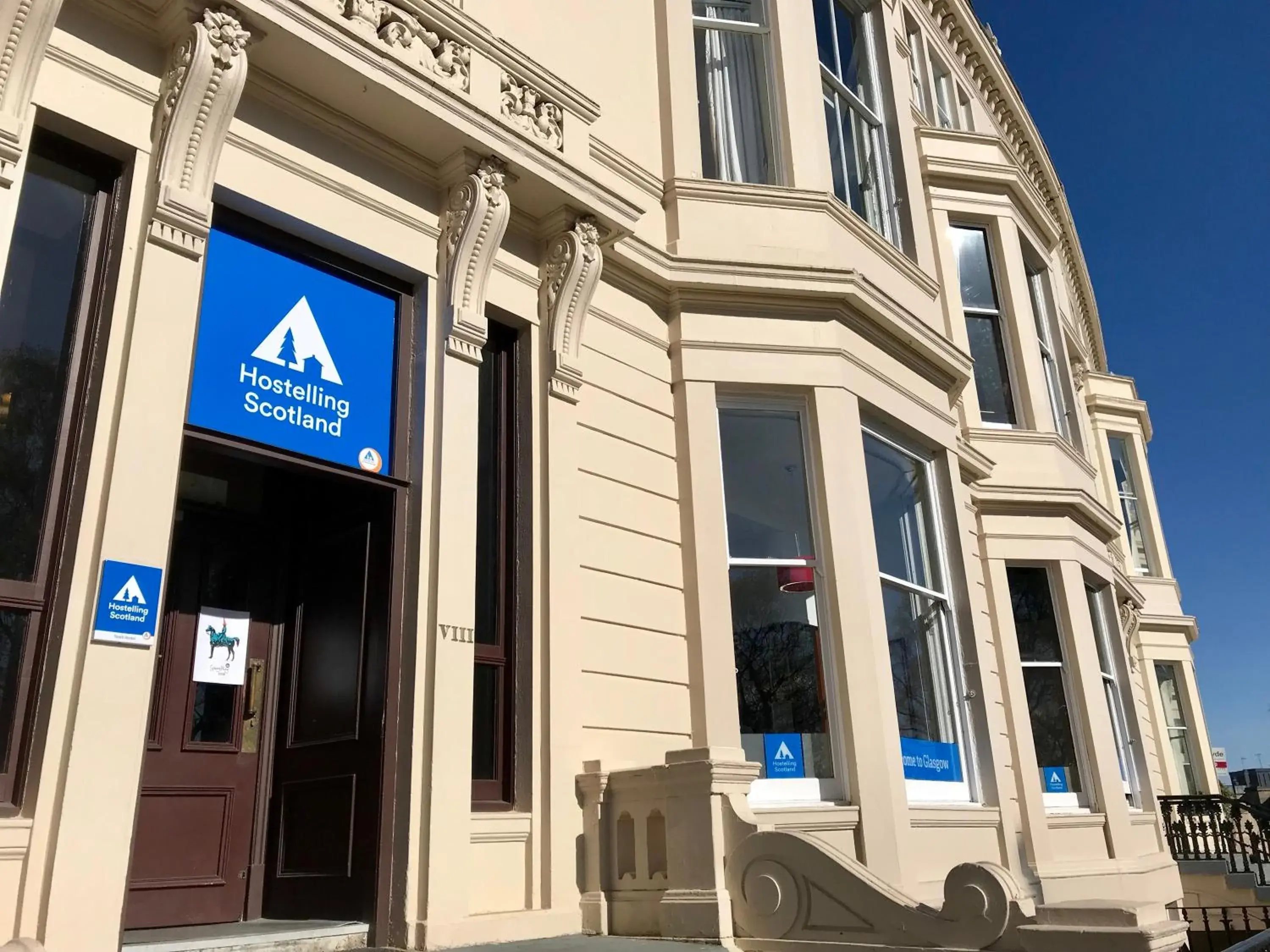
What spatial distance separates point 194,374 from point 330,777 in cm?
220

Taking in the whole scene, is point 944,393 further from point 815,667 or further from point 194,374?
point 194,374

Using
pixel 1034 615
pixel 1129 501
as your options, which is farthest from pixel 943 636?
pixel 1129 501

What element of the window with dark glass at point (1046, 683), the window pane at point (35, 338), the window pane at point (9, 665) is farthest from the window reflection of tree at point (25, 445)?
the window with dark glass at point (1046, 683)

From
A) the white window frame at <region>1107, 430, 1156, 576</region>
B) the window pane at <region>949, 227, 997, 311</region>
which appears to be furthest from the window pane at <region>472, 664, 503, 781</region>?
the white window frame at <region>1107, 430, 1156, 576</region>

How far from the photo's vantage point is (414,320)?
19.9ft

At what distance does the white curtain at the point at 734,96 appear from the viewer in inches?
343

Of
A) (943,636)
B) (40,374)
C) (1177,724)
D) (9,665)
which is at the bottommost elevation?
(9,665)

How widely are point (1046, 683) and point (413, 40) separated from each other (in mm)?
8835

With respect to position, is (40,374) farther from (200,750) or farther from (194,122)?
(200,750)

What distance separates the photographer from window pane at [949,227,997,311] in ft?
39.9

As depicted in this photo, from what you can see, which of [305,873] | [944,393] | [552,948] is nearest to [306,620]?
[305,873]

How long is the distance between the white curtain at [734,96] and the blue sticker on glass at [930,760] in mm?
4682

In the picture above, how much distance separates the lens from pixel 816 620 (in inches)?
285

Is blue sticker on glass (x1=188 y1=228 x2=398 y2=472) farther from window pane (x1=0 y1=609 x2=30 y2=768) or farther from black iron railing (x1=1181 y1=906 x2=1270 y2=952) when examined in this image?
black iron railing (x1=1181 y1=906 x2=1270 y2=952)
